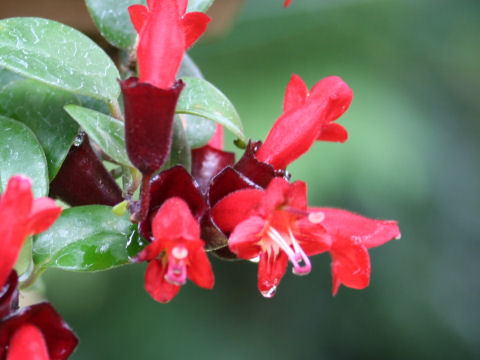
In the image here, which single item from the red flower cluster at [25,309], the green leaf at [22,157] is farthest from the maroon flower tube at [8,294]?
the green leaf at [22,157]

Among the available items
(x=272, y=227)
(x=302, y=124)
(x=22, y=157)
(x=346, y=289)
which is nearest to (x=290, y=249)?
(x=272, y=227)

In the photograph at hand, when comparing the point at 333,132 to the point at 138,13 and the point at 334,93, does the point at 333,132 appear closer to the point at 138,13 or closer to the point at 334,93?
the point at 334,93

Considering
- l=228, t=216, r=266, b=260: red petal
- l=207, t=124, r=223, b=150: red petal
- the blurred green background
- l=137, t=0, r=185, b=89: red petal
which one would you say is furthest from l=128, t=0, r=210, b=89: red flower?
the blurred green background

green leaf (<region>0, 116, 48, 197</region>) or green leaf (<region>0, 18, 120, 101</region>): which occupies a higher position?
A: green leaf (<region>0, 18, 120, 101</region>)

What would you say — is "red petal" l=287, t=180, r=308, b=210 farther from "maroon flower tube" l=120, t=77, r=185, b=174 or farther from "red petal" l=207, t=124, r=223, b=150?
"red petal" l=207, t=124, r=223, b=150

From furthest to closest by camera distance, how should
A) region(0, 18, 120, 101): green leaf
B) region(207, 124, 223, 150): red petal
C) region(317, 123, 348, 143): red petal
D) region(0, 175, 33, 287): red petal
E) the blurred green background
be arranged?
the blurred green background → region(207, 124, 223, 150): red petal → region(317, 123, 348, 143): red petal → region(0, 18, 120, 101): green leaf → region(0, 175, 33, 287): red petal

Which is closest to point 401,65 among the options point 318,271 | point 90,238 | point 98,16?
point 318,271
